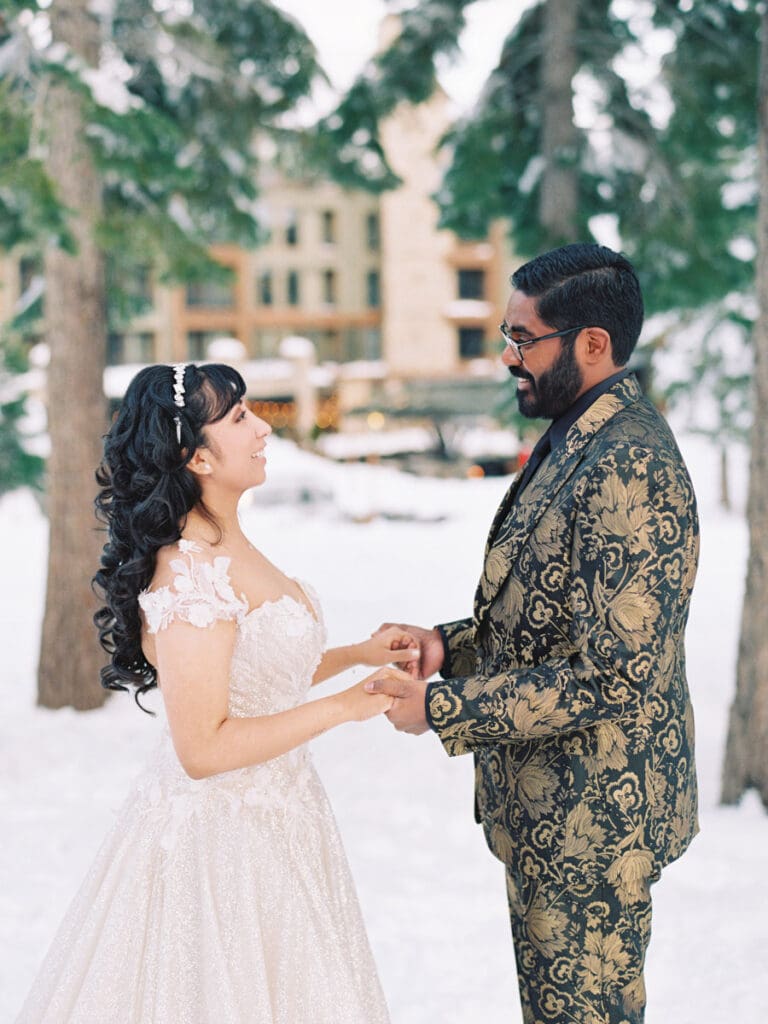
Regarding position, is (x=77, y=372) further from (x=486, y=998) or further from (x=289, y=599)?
(x=289, y=599)

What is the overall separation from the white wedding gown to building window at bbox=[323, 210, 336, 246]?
151 feet

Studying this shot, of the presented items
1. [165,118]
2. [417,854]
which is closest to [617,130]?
[165,118]

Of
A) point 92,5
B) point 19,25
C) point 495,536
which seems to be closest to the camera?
point 495,536

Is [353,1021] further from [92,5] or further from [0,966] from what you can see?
[92,5]

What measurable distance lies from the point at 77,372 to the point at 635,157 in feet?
19.5

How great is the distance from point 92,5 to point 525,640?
7.61 metres

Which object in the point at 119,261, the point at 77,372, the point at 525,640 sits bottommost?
the point at 525,640

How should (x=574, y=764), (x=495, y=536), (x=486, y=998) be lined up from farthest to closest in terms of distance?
(x=486, y=998) → (x=495, y=536) → (x=574, y=764)

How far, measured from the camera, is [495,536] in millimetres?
2701

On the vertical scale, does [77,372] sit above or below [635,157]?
below

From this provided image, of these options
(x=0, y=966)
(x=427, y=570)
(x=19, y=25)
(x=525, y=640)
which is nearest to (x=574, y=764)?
(x=525, y=640)

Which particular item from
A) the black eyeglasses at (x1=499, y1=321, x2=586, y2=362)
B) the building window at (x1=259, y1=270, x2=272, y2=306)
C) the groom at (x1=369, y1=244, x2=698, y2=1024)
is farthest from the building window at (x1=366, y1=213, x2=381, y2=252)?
the groom at (x1=369, y1=244, x2=698, y2=1024)

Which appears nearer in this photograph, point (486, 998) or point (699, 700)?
point (486, 998)

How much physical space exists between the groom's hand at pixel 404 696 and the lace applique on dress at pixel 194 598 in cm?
35
